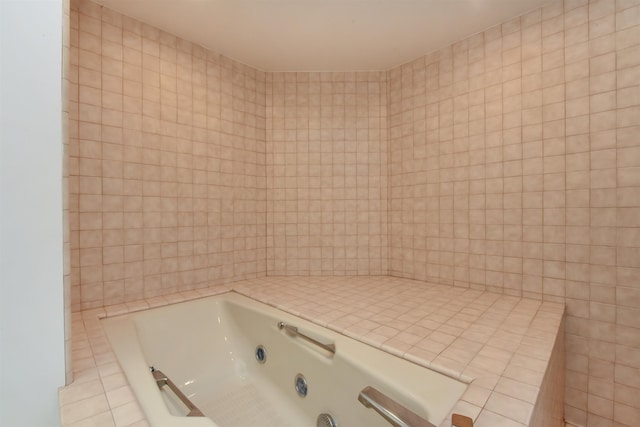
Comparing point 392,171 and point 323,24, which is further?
point 392,171

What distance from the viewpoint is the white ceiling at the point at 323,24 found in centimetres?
148

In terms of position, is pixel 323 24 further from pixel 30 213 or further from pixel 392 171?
pixel 30 213

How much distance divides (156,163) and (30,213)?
99 cm

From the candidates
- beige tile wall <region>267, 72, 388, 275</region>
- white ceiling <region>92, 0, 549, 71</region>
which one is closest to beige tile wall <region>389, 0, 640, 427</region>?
white ceiling <region>92, 0, 549, 71</region>

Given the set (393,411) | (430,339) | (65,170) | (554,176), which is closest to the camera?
(393,411)

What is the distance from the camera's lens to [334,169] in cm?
220

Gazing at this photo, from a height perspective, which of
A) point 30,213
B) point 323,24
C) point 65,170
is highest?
point 323,24

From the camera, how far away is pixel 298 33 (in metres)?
1.72

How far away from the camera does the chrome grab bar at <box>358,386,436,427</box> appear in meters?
Result: 0.63

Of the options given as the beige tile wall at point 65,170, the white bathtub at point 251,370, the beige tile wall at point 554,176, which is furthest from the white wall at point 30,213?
the beige tile wall at point 554,176

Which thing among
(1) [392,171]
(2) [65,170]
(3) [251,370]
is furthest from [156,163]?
(1) [392,171]

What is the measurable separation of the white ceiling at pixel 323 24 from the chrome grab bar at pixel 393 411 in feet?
5.71

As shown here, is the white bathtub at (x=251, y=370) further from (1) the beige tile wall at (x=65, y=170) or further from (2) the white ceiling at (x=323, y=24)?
(2) the white ceiling at (x=323, y=24)

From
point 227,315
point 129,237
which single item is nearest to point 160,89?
point 129,237
